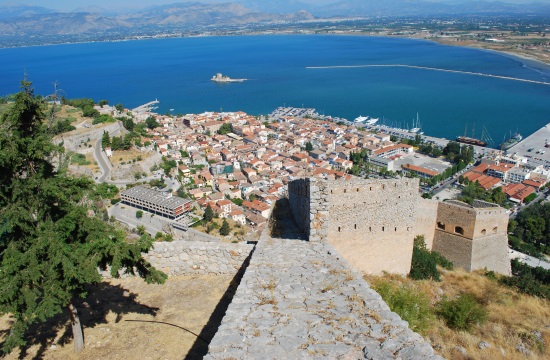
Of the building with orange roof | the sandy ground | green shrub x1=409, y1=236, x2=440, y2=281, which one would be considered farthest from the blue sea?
the sandy ground

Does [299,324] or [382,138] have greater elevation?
[299,324]

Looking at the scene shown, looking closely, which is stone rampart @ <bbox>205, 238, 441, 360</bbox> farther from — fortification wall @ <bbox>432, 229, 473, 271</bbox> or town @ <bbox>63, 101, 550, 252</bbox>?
town @ <bbox>63, 101, 550, 252</bbox>

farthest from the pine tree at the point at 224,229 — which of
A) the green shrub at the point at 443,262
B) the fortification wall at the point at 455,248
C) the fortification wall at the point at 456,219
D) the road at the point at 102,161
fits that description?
the fortification wall at the point at 456,219

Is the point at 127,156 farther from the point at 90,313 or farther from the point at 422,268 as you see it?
the point at 90,313

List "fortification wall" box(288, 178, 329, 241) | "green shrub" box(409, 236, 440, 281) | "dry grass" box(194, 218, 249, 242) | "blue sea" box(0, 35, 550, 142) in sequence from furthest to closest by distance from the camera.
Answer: "blue sea" box(0, 35, 550, 142) < "dry grass" box(194, 218, 249, 242) < "green shrub" box(409, 236, 440, 281) < "fortification wall" box(288, 178, 329, 241)

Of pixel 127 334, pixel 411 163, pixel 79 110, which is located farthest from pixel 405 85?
pixel 127 334

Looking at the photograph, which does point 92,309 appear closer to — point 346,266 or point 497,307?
point 346,266

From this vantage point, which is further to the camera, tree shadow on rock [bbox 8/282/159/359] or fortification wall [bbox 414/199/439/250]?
fortification wall [bbox 414/199/439/250]
